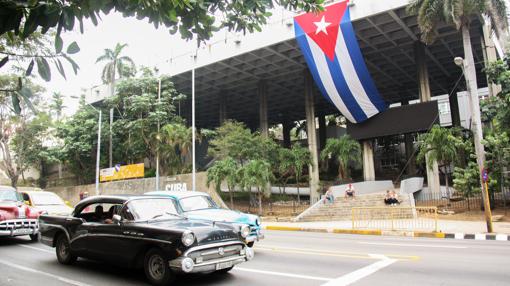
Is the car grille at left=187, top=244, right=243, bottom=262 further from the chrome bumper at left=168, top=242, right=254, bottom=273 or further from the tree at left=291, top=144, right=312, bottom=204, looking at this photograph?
the tree at left=291, top=144, right=312, bottom=204

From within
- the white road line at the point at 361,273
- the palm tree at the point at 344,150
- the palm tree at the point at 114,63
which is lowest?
the white road line at the point at 361,273

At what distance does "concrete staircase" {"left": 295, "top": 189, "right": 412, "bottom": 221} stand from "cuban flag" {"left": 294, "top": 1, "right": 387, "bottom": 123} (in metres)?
9.12

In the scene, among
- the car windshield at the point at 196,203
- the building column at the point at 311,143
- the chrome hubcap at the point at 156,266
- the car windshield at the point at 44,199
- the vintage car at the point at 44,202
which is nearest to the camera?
the chrome hubcap at the point at 156,266

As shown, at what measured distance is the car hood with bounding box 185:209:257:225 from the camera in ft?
32.7

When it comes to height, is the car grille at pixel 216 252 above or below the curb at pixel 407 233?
above

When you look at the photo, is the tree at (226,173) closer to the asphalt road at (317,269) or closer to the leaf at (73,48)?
the asphalt road at (317,269)

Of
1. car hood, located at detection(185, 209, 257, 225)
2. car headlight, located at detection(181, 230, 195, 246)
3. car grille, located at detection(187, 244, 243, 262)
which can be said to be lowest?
car grille, located at detection(187, 244, 243, 262)

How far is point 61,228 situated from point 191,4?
619cm

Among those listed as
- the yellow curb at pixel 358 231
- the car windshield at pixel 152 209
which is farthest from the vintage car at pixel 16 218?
the yellow curb at pixel 358 231

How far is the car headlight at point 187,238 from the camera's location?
20.3 feet

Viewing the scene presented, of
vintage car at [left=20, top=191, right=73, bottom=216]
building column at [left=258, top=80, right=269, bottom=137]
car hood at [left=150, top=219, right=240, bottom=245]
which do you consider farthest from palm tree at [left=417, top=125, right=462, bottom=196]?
vintage car at [left=20, top=191, right=73, bottom=216]

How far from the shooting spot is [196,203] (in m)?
10.7

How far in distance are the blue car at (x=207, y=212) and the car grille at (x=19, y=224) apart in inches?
172

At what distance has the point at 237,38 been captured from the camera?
3288 cm
